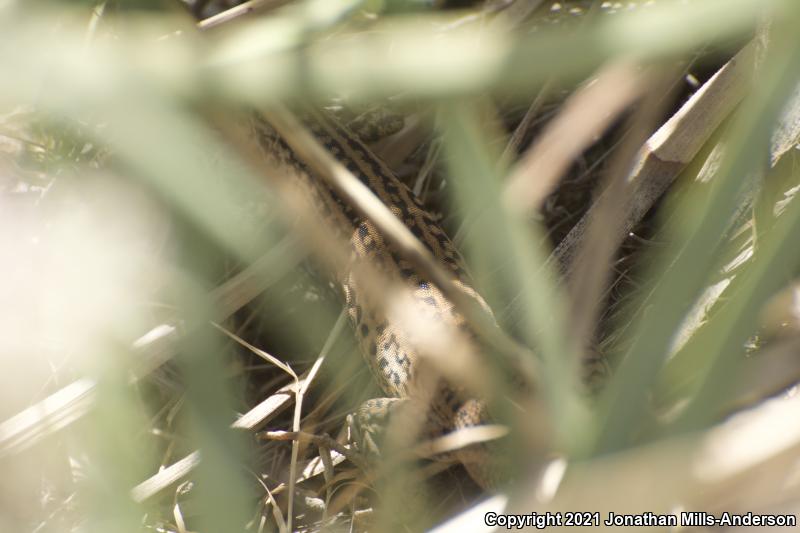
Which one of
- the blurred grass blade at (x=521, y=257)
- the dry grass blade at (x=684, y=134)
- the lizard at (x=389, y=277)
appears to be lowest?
the lizard at (x=389, y=277)

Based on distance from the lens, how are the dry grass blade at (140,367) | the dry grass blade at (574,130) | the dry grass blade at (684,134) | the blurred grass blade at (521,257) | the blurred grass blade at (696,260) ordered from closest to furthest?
1. the blurred grass blade at (696,260)
2. the blurred grass blade at (521,257)
3. the dry grass blade at (574,130)
4. the dry grass blade at (140,367)
5. the dry grass blade at (684,134)

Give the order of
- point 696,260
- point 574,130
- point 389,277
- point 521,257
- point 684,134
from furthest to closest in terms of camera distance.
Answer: point 389,277 < point 684,134 < point 574,130 < point 521,257 < point 696,260

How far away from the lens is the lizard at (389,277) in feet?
7.06

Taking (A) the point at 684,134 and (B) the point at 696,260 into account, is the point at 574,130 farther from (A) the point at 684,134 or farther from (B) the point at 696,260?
(A) the point at 684,134

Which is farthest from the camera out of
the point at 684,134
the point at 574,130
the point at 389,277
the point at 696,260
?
the point at 389,277

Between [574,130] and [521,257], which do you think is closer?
[521,257]

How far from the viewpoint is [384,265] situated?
7.89 feet

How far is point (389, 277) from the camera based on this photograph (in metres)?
2.38

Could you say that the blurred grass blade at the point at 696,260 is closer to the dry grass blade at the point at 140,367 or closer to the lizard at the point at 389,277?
the lizard at the point at 389,277

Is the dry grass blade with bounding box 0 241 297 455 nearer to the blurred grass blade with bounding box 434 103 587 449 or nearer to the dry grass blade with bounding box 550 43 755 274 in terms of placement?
the dry grass blade with bounding box 550 43 755 274

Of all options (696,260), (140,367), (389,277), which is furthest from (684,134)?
(140,367)

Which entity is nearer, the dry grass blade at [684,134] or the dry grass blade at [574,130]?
the dry grass blade at [574,130]

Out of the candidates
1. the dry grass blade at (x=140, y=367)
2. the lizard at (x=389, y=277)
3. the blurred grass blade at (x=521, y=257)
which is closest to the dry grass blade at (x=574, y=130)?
the blurred grass blade at (x=521, y=257)

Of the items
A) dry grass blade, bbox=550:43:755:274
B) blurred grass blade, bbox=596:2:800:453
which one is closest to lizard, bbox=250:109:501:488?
dry grass blade, bbox=550:43:755:274
